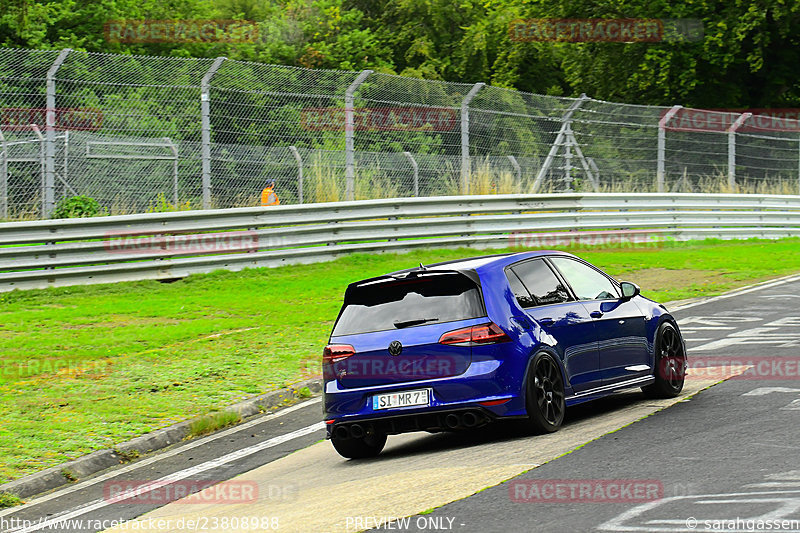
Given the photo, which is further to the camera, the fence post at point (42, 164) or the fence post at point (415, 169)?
the fence post at point (415, 169)

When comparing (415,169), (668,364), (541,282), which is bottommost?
(668,364)

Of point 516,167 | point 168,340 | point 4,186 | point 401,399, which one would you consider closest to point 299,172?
point 4,186

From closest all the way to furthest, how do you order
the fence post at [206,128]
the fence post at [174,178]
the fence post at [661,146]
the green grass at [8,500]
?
the green grass at [8,500] → the fence post at [206,128] → the fence post at [174,178] → the fence post at [661,146]

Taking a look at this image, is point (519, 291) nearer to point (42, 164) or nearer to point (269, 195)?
point (42, 164)

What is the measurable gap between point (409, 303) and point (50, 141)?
10.6 metres

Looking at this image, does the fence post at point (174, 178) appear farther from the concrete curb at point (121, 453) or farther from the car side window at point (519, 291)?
the car side window at point (519, 291)

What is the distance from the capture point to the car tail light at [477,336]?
8227 millimetres

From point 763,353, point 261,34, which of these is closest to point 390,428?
point 763,353

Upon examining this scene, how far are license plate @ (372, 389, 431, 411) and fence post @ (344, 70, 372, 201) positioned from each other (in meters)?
12.9

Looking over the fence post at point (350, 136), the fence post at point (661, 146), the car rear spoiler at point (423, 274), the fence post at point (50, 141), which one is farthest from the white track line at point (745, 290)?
the fence post at point (50, 141)

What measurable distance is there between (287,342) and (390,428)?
5.29 meters

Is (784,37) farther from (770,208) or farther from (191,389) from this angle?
(191,389)

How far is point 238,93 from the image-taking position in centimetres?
1914

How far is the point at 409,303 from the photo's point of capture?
8.62 metres
